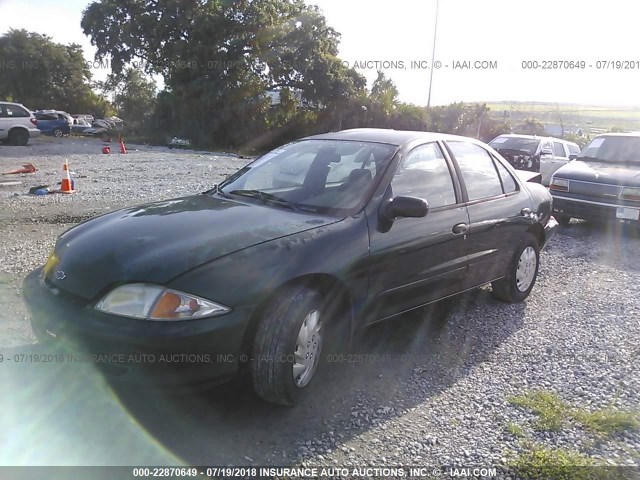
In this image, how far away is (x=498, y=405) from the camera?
3.32m

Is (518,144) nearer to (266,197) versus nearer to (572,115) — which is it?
(266,197)

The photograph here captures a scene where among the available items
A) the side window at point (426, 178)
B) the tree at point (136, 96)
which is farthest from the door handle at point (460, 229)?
the tree at point (136, 96)

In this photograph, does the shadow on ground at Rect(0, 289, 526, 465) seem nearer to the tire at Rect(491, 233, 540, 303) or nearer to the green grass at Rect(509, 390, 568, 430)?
the green grass at Rect(509, 390, 568, 430)

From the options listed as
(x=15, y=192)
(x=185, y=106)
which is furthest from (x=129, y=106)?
(x=15, y=192)

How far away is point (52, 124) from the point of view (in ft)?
98.0

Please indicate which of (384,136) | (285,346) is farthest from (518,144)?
(285,346)

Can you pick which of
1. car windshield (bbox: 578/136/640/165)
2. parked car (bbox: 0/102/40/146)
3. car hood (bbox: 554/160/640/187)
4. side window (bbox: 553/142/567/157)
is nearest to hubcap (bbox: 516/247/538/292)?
car hood (bbox: 554/160/640/187)

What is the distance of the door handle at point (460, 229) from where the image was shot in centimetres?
407

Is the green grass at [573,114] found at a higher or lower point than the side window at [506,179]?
higher

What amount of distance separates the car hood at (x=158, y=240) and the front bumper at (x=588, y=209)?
6527 millimetres

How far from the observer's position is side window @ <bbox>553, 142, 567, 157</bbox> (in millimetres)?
14109

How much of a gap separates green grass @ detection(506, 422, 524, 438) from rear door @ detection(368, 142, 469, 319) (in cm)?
103

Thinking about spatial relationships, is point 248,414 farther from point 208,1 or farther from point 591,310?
point 208,1

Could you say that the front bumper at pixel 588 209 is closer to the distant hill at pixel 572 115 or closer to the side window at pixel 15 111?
the side window at pixel 15 111
